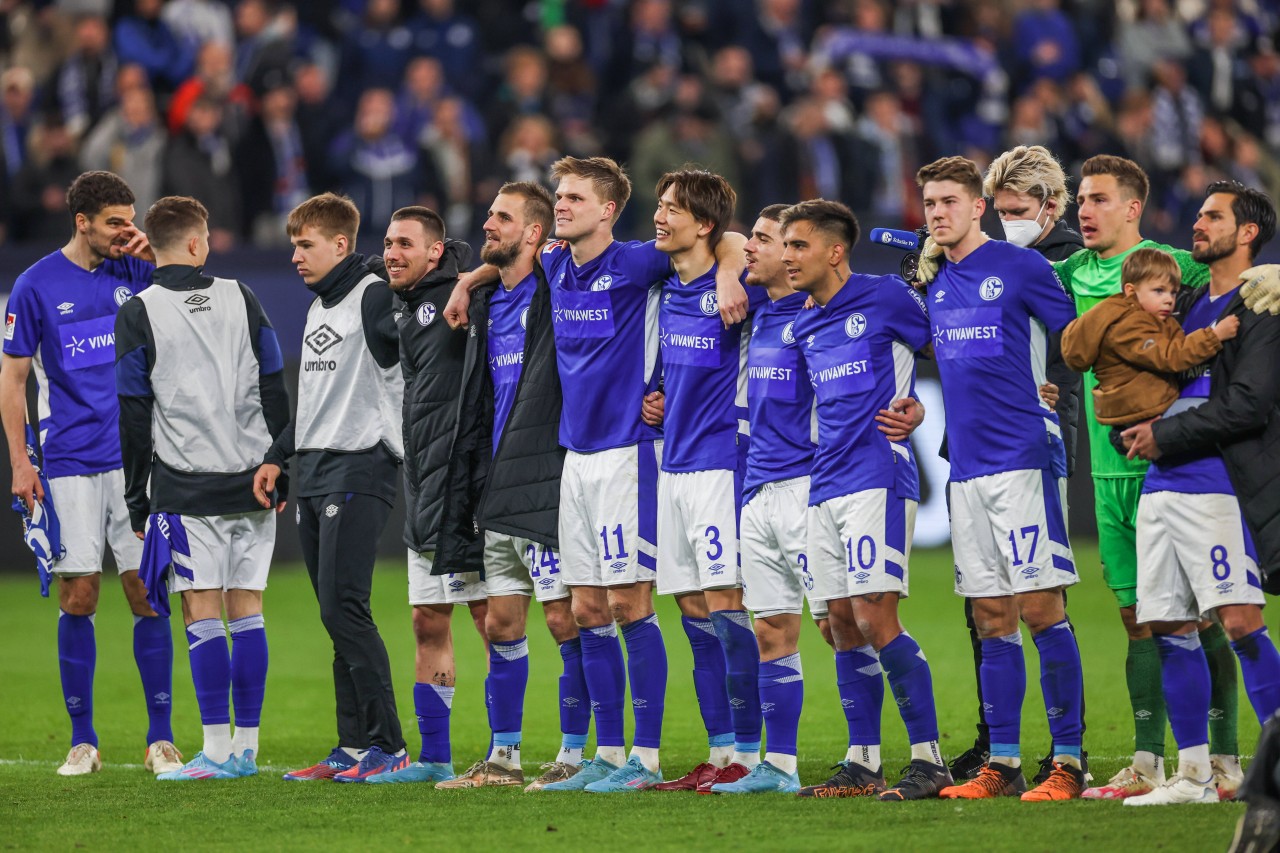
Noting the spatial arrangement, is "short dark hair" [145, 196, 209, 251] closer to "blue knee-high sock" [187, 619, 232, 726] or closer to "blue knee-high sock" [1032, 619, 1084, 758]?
"blue knee-high sock" [187, 619, 232, 726]

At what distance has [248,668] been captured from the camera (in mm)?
8039

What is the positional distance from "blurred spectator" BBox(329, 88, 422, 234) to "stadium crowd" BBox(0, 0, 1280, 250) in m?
0.02

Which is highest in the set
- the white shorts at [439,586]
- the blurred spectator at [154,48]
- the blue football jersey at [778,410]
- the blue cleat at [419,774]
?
the blurred spectator at [154,48]

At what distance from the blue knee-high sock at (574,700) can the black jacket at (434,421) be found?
0.56 meters

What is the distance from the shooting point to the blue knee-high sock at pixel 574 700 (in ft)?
24.7

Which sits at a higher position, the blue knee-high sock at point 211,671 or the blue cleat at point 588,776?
the blue knee-high sock at point 211,671

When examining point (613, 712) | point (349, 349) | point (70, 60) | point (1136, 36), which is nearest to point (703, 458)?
point (613, 712)

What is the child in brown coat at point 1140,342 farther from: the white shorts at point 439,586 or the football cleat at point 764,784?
the white shorts at point 439,586

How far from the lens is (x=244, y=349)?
324 inches

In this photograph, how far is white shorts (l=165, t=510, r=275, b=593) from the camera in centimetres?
797

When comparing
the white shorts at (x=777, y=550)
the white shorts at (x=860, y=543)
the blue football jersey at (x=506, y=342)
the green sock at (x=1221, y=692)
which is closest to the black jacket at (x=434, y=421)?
the blue football jersey at (x=506, y=342)

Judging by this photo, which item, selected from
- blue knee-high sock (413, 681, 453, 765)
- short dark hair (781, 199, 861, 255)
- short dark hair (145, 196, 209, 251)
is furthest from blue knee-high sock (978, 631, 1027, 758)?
short dark hair (145, 196, 209, 251)

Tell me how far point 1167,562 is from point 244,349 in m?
4.23

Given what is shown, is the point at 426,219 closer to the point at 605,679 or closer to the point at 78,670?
the point at 605,679
